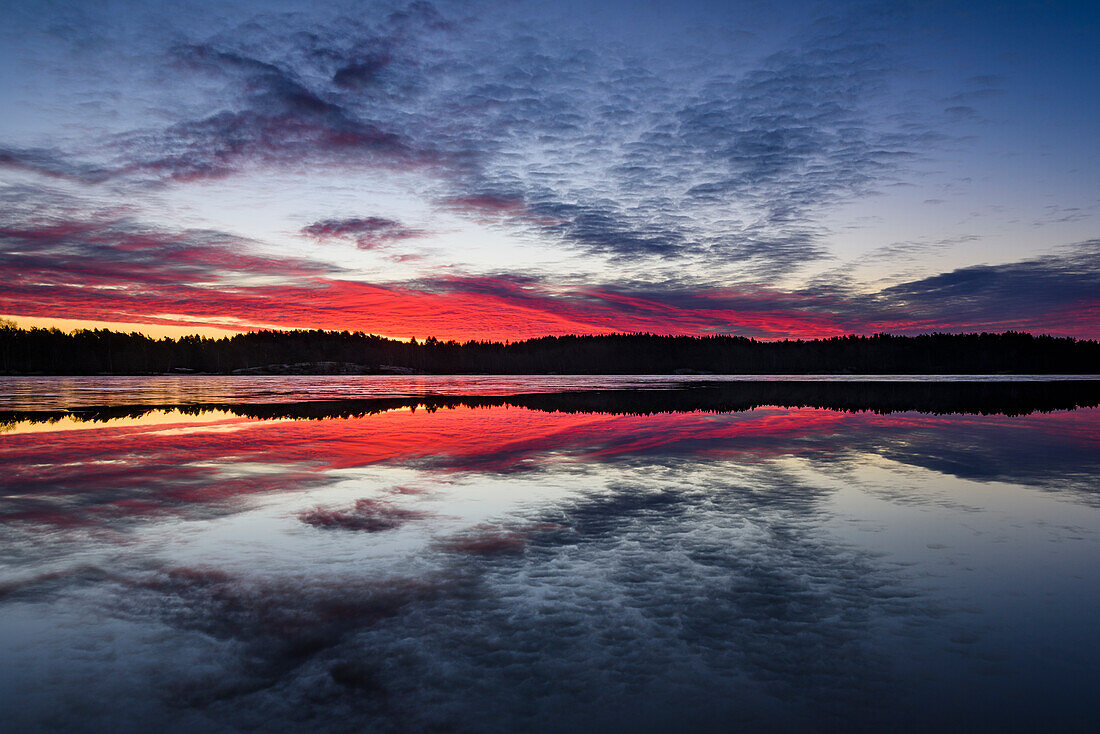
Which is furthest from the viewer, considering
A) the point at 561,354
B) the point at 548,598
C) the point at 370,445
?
the point at 561,354

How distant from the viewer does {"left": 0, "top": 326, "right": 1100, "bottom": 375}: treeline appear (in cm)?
13600

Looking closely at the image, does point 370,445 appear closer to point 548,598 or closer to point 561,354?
point 548,598

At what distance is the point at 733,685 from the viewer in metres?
3.72

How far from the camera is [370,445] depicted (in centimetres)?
1484

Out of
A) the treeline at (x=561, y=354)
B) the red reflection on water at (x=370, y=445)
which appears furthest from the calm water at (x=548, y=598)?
the treeline at (x=561, y=354)

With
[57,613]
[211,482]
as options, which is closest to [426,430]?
[211,482]

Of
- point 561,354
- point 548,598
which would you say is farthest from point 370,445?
point 561,354

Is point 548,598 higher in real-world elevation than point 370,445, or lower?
lower

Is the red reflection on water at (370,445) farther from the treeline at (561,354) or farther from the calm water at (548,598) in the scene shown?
the treeline at (561,354)

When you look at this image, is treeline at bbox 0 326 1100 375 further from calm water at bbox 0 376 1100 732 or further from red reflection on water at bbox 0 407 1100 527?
calm water at bbox 0 376 1100 732

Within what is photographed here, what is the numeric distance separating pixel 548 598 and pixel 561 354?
170 metres

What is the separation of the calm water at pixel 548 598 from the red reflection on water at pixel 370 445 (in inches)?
5.8

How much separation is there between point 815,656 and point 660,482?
607 centimetres

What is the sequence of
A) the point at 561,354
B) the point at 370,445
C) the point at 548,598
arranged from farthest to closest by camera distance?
the point at 561,354 < the point at 370,445 < the point at 548,598
